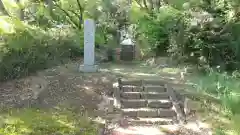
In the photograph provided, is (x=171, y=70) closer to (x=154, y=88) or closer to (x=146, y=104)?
(x=154, y=88)

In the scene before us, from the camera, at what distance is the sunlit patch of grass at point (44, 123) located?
6480mm

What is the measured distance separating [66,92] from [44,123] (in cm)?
189

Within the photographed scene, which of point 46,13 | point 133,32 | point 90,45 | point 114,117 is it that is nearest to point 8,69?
point 90,45

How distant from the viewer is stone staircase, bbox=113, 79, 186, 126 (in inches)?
301

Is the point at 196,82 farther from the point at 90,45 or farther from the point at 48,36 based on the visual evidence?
the point at 48,36

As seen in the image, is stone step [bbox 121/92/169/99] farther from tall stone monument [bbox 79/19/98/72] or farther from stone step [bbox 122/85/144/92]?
tall stone monument [bbox 79/19/98/72]

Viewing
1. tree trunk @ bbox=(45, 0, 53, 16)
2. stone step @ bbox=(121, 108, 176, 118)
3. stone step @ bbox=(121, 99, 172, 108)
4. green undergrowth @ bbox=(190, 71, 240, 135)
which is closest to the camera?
green undergrowth @ bbox=(190, 71, 240, 135)

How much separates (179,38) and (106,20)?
296 inches

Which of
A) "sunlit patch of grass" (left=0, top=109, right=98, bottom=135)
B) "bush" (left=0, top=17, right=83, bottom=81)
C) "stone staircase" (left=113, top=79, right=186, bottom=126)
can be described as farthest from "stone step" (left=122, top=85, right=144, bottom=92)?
"bush" (left=0, top=17, right=83, bottom=81)

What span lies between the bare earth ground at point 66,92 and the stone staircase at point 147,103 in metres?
0.39

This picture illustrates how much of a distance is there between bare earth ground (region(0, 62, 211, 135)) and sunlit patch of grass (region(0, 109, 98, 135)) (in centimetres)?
39

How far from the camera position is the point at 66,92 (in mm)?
8719

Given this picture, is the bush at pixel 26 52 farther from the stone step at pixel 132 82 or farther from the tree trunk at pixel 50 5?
the tree trunk at pixel 50 5

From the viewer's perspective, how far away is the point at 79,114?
7.58 meters
